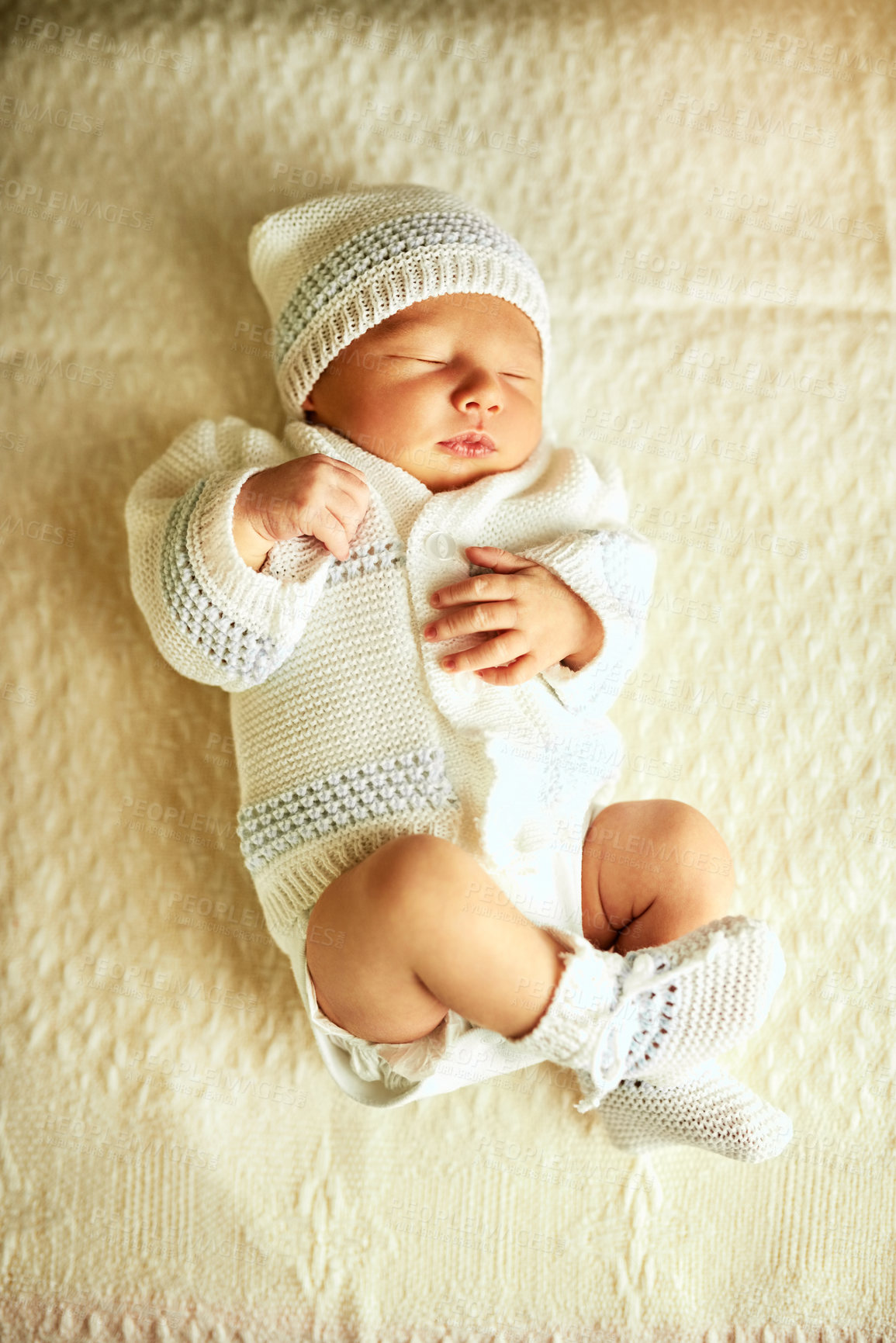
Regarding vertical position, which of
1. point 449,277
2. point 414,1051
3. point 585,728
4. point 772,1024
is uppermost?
A: point 449,277

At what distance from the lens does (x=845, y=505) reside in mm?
1584

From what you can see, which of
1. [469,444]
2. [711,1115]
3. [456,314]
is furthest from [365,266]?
[711,1115]

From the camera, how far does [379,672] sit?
49.9 inches

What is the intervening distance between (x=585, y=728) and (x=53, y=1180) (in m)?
0.86

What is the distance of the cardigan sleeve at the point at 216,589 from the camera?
1225 mm

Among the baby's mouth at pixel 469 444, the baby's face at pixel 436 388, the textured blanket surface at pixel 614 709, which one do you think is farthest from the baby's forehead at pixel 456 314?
the textured blanket surface at pixel 614 709

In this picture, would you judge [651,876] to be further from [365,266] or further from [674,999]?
[365,266]

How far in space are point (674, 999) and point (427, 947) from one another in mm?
272

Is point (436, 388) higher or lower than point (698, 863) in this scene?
higher

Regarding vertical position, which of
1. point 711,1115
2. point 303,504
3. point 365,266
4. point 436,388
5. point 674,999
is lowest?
point 711,1115

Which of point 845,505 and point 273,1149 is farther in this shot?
point 845,505

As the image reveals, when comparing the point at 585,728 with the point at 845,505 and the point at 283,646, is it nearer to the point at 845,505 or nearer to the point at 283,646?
the point at 283,646

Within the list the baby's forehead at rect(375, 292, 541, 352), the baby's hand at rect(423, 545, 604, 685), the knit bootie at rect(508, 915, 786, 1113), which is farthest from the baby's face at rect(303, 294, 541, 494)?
the knit bootie at rect(508, 915, 786, 1113)

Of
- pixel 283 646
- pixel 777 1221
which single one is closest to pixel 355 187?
pixel 283 646
